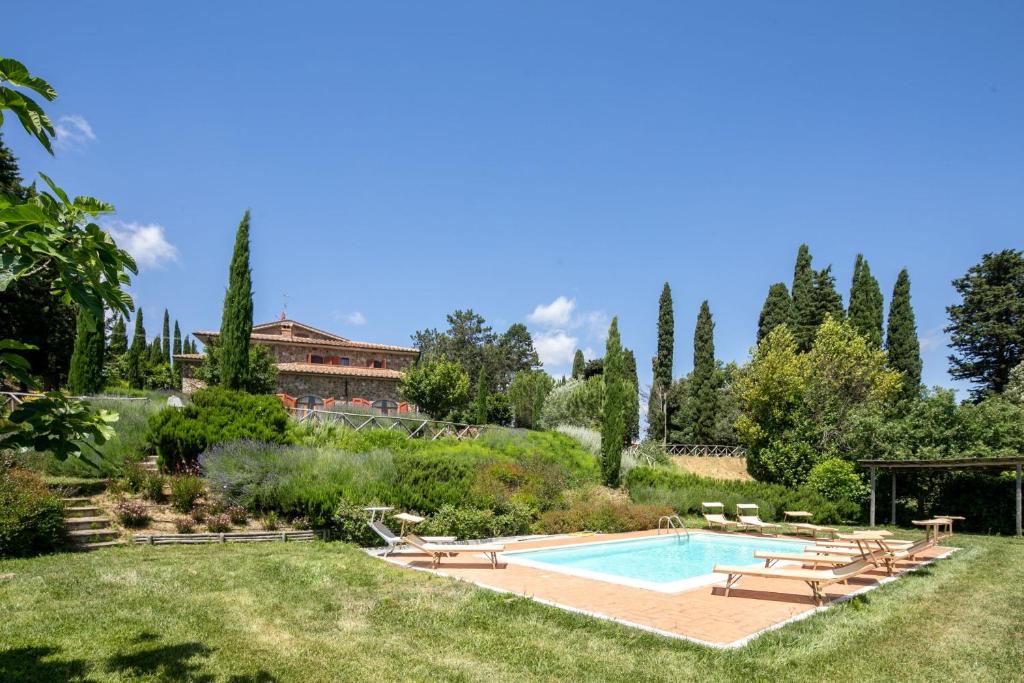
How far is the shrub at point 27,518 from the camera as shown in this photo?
28.3 feet

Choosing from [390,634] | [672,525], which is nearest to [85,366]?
[672,525]

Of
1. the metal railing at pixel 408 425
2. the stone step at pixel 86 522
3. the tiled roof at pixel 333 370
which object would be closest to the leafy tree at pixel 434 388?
the tiled roof at pixel 333 370

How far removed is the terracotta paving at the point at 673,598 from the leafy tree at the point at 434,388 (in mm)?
22646

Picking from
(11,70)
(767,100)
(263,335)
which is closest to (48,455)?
(11,70)

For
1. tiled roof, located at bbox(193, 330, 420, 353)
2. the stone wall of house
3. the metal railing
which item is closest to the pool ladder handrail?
the metal railing

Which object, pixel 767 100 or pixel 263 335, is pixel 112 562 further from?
pixel 263 335

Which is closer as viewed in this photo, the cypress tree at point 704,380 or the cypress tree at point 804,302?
the cypress tree at point 804,302

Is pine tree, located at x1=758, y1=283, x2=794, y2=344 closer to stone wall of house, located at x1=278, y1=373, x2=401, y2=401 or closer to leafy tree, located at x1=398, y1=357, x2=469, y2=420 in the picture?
leafy tree, located at x1=398, y1=357, x2=469, y2=420

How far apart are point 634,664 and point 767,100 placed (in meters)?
12.4

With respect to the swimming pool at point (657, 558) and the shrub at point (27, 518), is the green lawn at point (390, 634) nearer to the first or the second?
the shrub at point (27, 518)

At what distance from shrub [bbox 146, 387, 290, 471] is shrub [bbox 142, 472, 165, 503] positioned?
134cm

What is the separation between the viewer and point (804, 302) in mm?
39000

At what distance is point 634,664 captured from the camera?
17.5 feet

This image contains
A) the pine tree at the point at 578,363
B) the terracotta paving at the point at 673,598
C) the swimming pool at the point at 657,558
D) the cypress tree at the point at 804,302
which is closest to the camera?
the terracotta paving at the point at 673,598
